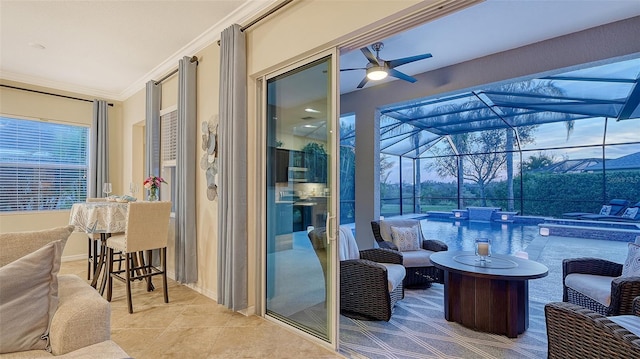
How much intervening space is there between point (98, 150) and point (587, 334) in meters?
6.49

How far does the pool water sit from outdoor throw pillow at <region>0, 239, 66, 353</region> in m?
6.04

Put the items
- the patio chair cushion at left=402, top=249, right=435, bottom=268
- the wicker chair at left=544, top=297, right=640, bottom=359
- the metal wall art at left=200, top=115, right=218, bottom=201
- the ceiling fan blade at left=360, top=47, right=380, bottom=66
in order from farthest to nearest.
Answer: the patio chair cushion at left=402, top=249, right=435, bottom=268, the metal wall art at left=200, top=115, right=218, bottom=201, the ceiling fan blade at left=360, top=47, right=380, bottom=66, the wicker chair at left=544, top=297, right=640, bottom=359

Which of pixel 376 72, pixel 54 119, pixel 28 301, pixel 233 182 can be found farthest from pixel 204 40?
pixel 54 119

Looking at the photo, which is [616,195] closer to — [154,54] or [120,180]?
[154,54]

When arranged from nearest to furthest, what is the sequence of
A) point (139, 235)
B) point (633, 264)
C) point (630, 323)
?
1. point (630, 323)
2. point (633, 264)
3. point (139, 235)

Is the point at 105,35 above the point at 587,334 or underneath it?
above

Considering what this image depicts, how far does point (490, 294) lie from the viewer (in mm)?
2676

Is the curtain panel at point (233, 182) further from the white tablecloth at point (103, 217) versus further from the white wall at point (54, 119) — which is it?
the white wall at point (54, 119)

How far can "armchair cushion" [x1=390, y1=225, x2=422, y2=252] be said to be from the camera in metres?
4.04

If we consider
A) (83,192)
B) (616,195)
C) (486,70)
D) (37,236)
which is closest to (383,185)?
(486,70)

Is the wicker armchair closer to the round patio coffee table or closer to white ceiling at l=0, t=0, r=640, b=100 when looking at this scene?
the round patio coffee table

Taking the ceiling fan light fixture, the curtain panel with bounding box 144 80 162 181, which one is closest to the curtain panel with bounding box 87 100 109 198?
the curtain panel with bounding box 144 80 162 181

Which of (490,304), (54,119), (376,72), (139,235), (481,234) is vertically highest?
(376,72)

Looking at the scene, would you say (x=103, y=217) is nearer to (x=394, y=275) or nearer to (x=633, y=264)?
(x=394, y=275)
